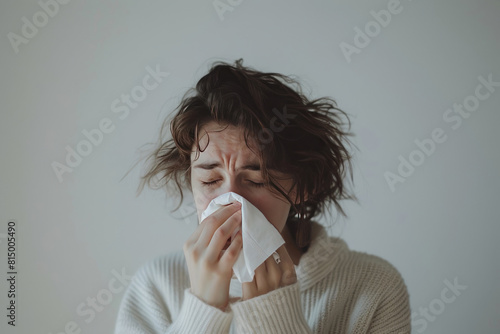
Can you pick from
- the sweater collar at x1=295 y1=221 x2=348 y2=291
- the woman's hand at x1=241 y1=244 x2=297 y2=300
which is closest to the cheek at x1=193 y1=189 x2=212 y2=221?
the woman's hand at x1=241 y1=244 x2=297 y2=300

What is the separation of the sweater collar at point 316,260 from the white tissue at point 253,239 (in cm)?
24

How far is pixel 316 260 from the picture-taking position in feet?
4.57

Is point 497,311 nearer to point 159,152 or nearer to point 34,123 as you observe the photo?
point 159,152

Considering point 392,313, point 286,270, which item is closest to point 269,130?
point 286,270

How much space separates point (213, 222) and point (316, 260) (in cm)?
38

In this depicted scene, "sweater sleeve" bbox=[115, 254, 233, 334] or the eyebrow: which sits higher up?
the eyebrow

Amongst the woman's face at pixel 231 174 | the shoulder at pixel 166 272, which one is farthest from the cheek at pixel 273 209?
the shoulder at pixel 166 272

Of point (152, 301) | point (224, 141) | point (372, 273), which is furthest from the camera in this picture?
point (152, 301)

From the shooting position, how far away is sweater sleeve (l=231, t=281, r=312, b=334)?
1139mm

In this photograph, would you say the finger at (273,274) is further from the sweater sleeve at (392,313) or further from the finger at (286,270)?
the sweater sleeve at (392,313)

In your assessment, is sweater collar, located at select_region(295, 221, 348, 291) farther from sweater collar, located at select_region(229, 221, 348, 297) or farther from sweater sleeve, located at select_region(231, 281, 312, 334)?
sweater sleeve, located at select_region(231, 281, 312, 334)

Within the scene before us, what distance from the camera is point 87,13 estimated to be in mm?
1720

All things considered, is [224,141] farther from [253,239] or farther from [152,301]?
[152,301]

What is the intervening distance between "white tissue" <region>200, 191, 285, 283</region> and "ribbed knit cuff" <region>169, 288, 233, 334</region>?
10 centimetres
